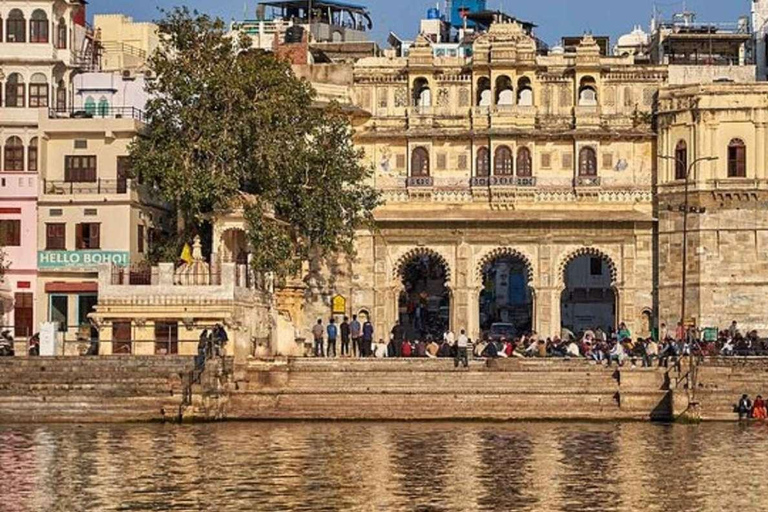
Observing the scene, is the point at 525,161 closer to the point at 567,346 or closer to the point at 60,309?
the point at 567,346

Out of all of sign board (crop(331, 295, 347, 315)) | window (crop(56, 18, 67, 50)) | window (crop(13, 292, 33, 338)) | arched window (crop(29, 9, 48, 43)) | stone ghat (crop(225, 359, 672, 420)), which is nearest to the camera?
stone ghat (crop(225, 359, 672, 420))

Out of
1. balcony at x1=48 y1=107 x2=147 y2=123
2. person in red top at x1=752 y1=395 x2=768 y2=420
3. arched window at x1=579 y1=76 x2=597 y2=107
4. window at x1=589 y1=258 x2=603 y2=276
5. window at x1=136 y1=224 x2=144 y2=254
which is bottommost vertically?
person in red top at x1=752 y1=395 x2=768 y2=420

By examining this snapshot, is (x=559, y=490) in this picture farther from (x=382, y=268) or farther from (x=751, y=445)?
(x=382, y=268)

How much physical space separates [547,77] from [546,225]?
215 inches

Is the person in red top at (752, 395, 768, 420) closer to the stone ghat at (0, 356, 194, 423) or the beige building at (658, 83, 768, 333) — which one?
the stone ghat at (0, 356, 194, 423)

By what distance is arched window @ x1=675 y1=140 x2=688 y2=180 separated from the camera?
71000 mm

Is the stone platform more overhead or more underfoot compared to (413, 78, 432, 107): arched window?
more underfoot

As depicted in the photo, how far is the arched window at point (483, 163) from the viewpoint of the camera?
7275 cm

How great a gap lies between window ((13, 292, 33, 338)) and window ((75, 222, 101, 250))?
230 cm

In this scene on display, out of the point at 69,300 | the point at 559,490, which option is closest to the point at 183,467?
the point at 559,490

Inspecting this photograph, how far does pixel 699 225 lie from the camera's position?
7012 centimetres

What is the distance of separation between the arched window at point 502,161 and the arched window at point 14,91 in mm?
16939

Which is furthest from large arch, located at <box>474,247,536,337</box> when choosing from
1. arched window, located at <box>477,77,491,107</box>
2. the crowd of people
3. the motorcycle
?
the motorcycle

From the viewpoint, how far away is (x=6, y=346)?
5941 cm
